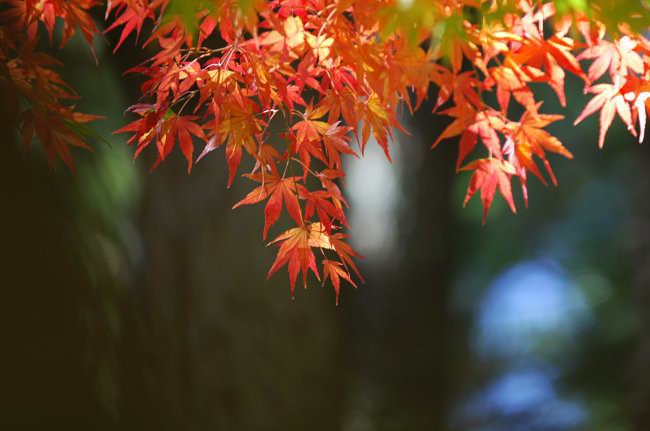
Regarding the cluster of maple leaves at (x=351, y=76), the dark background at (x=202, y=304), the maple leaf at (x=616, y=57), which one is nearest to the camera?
the cluster of maple leaves at (x=351, y=76)

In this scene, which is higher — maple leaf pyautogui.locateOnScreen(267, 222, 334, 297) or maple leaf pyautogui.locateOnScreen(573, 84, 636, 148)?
maple leaf pyautogui.locateOnScreen(573, 84, 636, 148)

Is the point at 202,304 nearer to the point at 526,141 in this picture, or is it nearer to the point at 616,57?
the point at 526,141

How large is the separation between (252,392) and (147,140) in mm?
1934

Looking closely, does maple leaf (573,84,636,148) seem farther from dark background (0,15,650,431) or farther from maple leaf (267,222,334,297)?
dark background (0,15,650,431)

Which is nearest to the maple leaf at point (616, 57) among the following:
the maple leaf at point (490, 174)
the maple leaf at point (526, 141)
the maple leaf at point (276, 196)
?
the maple leaf at point (526, 141)

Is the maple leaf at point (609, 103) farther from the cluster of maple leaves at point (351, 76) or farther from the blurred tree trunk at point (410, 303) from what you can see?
the blurred tree trunk at point (410, 303)

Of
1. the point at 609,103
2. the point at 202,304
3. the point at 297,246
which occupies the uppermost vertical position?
the point at 609,103

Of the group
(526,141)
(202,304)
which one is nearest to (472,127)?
(526,141)

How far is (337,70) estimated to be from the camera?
1042 millimetres

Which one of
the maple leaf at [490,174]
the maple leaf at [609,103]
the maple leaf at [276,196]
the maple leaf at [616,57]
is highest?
the maple leaf at [616,57]

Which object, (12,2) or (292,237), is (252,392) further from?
(12,2)

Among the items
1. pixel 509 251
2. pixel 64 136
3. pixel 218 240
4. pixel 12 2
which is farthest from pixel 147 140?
pixel 509 251

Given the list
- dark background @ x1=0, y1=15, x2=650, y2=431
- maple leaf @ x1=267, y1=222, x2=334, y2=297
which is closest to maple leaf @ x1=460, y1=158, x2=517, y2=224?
maple leaf @ x1=267, y1=222, x2=334, y2=297

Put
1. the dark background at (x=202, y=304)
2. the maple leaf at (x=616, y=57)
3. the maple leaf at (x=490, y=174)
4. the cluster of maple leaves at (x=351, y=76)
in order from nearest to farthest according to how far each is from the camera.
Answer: the cluster of maple leaves at (x=351, y=76)
the maple leaf at (x=616, y=57)
the maple leaf at (x=490, y=174)
the dark background at (x=202, y=304)
